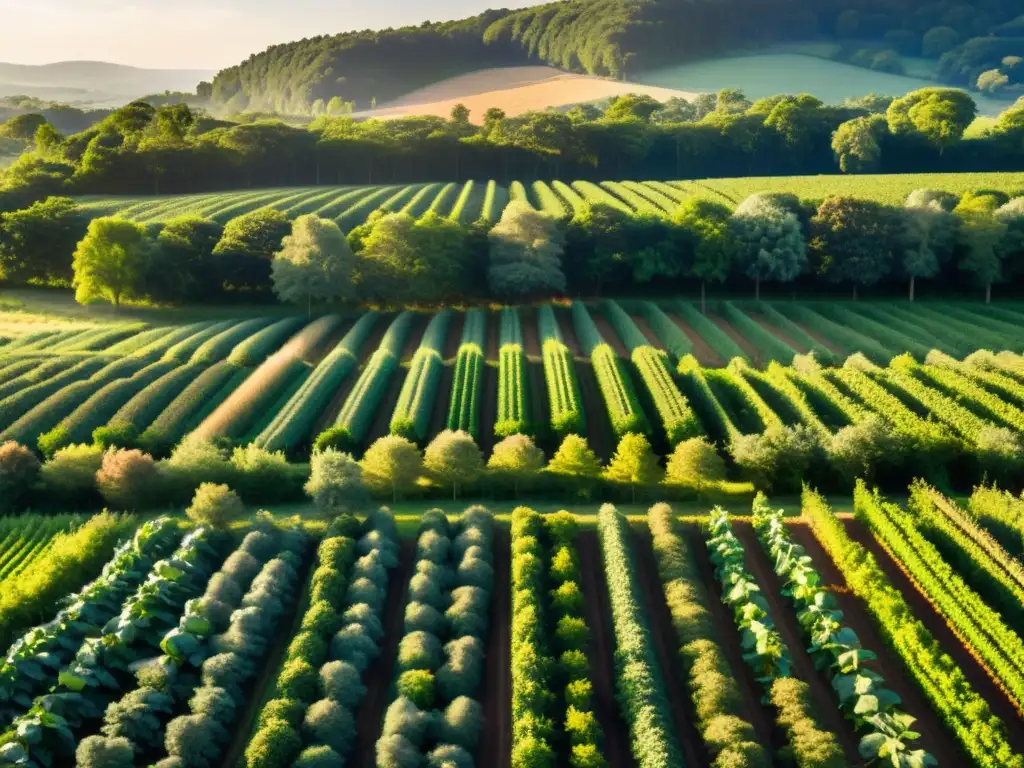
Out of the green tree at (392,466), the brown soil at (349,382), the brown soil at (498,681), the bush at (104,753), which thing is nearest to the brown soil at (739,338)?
the brown soil at (349,382)

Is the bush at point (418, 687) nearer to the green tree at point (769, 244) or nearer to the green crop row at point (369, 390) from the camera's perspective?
the green crop row at point (369, 390)

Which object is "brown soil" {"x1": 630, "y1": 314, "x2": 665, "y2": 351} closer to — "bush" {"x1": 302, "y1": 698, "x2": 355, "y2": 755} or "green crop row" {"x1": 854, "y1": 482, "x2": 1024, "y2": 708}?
"green crop row" {"x1": 854, "y1": 482, "x2": 1024, "y2": 708}

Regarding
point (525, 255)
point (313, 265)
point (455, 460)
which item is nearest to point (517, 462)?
point (455, 460)

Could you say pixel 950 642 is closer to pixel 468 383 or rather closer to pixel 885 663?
pixel 885 663

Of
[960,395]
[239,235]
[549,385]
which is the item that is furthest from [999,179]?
[239,235]

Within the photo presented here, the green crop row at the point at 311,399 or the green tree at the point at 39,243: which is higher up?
the green tree at the point at 39,243

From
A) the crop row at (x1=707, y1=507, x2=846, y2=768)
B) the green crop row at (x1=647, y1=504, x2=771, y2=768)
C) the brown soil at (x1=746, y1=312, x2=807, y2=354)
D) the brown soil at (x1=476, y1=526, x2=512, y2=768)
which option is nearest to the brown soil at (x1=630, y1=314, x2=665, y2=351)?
the brown soil at (x1=746, y1=312, x2=807, y2=354)
